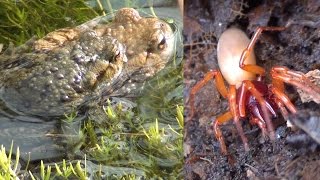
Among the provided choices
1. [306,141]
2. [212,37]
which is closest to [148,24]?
[212,37]

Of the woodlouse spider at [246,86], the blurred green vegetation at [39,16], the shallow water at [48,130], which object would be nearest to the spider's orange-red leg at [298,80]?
the woodlouse spider at [246,86]

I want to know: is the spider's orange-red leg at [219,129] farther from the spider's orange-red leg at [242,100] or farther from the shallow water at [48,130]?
the shallow water at [48,130]

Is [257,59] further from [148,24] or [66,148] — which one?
[66,148]

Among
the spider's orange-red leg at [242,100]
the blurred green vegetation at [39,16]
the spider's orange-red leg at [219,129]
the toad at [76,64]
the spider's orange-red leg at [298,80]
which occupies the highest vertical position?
the blurred green vegetation at [39,16]

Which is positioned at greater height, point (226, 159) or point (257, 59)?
point (257, 59)

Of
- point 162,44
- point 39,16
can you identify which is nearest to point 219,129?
point 162,44

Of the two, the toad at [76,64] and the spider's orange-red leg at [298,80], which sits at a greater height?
the toad at [76,64]

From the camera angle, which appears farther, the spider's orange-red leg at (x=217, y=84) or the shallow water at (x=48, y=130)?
the spider's orange-red leg at (x=217, y=84)

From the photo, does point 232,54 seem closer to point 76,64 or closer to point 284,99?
point 284,99
